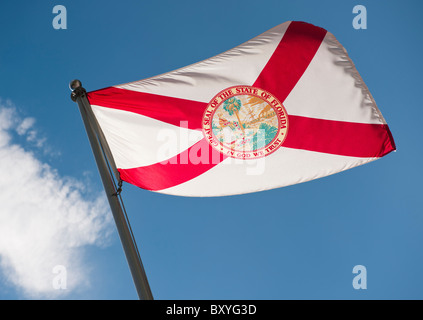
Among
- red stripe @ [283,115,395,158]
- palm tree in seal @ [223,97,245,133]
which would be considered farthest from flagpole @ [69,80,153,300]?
red stripe @ [283,115,395,158]

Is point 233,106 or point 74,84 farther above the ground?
point 233,106

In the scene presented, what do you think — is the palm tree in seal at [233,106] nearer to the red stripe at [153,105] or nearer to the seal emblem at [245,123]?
the seal emblem at [245,123]

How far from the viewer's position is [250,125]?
4688mm

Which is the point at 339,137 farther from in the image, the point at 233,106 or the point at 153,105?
the point at 153,105

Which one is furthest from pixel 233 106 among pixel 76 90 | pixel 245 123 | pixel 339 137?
pixel 76 90

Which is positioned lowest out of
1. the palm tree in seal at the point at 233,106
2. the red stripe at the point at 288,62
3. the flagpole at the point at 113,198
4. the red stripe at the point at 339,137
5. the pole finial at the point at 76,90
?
the flagpole at the point at 113,198

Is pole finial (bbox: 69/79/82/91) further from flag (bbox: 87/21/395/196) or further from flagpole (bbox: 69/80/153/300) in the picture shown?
flag (bbox: 87/21/395/196)

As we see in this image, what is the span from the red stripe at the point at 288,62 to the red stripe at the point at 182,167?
42.8 inches

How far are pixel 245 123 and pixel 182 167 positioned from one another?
991mm

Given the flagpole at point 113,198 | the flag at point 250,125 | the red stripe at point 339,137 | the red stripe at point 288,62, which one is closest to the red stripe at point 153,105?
the flag at point 250,125

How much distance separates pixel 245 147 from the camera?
4621 millimetres

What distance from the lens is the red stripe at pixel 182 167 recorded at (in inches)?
178

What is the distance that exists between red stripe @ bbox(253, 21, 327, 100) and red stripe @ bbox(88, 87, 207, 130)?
91 centimetres
